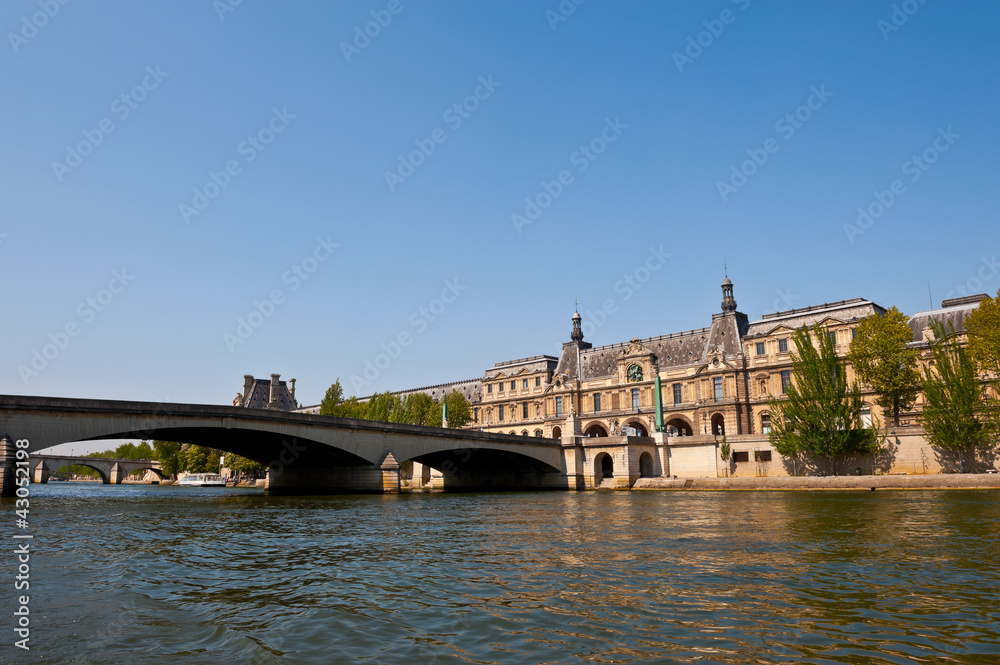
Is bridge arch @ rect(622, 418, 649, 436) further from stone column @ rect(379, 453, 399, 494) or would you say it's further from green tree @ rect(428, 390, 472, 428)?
stone column @ rect(379, 453, 399, 494)

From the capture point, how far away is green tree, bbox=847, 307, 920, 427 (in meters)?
59.9

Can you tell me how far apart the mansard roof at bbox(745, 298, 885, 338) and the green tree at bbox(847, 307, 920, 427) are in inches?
327

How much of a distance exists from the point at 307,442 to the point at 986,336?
168ft

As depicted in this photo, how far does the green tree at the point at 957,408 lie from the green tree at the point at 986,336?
81 centimetres

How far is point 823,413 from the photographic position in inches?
2376

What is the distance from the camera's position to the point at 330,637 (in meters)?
9.62

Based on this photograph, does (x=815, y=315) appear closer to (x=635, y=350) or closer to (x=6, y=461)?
(x=635, y=350)

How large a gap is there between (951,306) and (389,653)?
76.2 meters

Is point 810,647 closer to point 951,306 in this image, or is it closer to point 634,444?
point 634,444

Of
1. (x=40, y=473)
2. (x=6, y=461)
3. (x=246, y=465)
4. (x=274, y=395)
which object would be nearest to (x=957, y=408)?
(x=6, y=461)

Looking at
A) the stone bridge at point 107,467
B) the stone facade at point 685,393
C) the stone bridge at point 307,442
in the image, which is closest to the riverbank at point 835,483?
the stone facade at point 685,393

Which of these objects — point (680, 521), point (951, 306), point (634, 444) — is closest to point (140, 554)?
point (680, 521)

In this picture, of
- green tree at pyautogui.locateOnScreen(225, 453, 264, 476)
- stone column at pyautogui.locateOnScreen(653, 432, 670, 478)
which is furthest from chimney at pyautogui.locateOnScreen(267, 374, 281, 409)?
stone column at pyautogui.locateOnScreen(653, 432, 670, 478)

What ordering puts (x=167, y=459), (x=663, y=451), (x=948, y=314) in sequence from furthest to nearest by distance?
(x=167, y=459)
(x=663, y=451)
(x=948, y=314)
